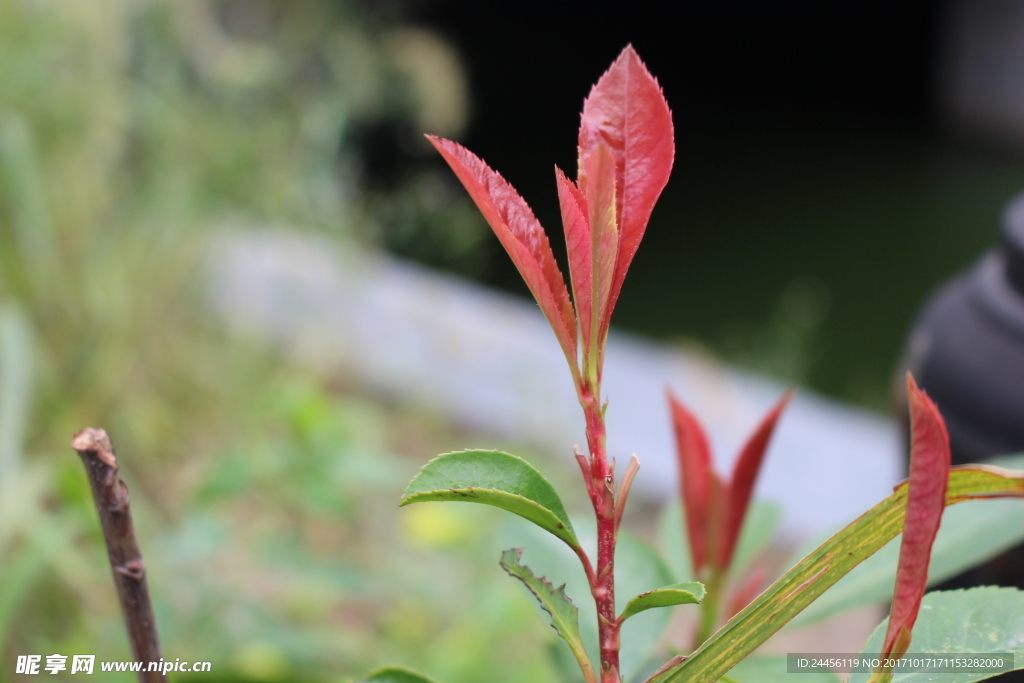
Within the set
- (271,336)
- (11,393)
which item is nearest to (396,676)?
(11,393)

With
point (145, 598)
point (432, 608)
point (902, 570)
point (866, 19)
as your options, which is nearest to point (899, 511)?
point (902, 570)

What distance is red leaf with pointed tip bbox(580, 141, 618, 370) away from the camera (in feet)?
0.80

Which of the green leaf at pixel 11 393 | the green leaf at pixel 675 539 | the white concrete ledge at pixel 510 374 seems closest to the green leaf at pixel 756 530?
the green leaf at pixel 675 539

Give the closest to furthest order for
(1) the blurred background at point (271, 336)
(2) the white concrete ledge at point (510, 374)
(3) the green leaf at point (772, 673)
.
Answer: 1. (3) the green leaf at point (772, 673)
2. (1) the blurred background at point (271, 336)
3. (2) the white concrete ledge at point (510, 374)

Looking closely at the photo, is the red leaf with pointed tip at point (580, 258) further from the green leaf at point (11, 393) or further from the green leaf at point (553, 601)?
the green leaf at point (11, 393)

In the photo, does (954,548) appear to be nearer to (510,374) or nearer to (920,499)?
A: (920,499)

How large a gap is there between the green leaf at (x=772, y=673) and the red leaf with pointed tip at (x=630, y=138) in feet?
0.69

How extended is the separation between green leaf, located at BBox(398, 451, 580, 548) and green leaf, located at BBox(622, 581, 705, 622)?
0.03 metres

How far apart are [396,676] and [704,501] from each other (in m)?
0.21

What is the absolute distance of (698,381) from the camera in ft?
8.09

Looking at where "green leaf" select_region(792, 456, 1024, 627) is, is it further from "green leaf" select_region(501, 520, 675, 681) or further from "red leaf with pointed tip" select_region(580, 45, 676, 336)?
"red leaf with pointed tip" select_region(580, 45, 676, 336)

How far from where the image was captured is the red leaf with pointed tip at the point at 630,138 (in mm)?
270

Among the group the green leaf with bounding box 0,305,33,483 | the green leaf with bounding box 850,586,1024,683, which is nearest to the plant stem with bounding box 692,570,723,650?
the green leaf with bounding box 850,586,1024,683

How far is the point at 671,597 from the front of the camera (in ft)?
0.91
